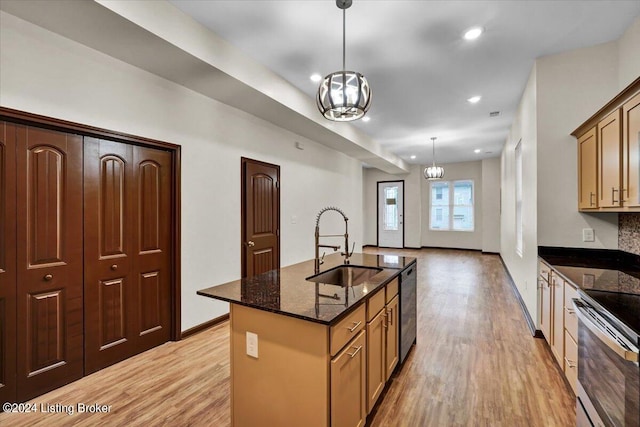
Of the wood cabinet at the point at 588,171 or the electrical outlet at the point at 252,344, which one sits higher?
the wood cabinet at the point at 588,171

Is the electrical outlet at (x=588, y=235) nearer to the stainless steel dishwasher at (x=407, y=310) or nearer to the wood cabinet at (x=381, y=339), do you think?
the stainless steel dishwasher at (x=407, y=310)

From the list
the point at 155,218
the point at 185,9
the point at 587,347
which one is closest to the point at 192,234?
the point at 155,218

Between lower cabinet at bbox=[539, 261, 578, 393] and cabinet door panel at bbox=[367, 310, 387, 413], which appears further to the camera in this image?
lower cabinet at bbox=[539, 261, 578, 393]

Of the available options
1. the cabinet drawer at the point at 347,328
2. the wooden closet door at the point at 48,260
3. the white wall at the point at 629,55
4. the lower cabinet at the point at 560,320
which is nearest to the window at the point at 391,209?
the lower cabinet at the point at 560,320

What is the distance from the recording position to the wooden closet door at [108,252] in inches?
98.7

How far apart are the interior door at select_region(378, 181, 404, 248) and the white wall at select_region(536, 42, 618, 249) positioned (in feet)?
23.3

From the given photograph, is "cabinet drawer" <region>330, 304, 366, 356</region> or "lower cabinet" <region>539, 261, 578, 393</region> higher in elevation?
"cabinet drawer" <region>330, 304, 366, 356</region>

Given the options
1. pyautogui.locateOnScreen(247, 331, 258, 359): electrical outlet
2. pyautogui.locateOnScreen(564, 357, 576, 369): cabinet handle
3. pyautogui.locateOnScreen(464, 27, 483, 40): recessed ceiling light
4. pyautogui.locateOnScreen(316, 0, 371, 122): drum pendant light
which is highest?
pyautogui.locateOnScreen(464, 27, 483, 40): recessed ceiling light

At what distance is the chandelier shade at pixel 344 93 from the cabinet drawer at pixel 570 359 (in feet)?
7.02

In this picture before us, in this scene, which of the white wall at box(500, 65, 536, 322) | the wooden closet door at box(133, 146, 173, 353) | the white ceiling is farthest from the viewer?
the white wall at box(500, 65, 536, 322)

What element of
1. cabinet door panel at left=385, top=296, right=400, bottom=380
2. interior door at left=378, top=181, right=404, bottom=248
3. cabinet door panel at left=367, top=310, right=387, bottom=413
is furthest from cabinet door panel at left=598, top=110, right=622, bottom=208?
interior door at left=378, top=181, right=404, bottom=248

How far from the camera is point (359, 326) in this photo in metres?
1.72

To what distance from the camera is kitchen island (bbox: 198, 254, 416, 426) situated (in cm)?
143

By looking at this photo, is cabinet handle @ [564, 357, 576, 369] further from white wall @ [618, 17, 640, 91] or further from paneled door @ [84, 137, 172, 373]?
paneled door @ [84, 137, 172, 373]
